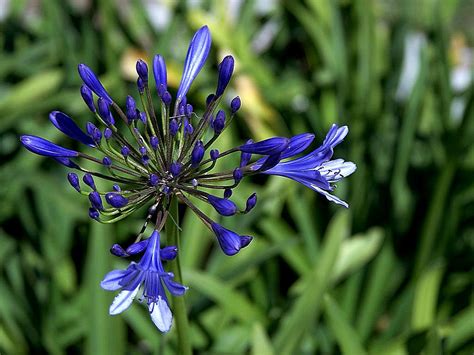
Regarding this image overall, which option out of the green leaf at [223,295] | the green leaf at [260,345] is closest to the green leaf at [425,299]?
the green leaf at [223,295]

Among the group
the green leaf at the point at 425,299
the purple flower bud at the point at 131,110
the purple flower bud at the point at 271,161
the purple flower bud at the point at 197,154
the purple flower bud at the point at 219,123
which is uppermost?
the purple flower bud at the point at 131,110

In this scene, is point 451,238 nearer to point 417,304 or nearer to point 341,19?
point 417,304

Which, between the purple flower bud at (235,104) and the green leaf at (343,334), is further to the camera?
the green leaf at (343,334)

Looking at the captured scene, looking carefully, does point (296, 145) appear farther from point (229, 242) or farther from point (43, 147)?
point (43, 147)

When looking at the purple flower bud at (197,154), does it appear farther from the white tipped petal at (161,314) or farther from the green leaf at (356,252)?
the green leaf at (356,252)

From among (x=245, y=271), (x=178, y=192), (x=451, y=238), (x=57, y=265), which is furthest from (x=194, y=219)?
(x=178, y=192)

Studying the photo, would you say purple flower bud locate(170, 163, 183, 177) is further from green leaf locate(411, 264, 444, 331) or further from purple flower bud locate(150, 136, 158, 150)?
green leaf locate(411, 264, 444, 331)

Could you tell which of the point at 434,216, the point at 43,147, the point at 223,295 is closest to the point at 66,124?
the point at 43,147

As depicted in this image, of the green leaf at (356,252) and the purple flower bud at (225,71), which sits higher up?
the purple flower bud at (225,71)
